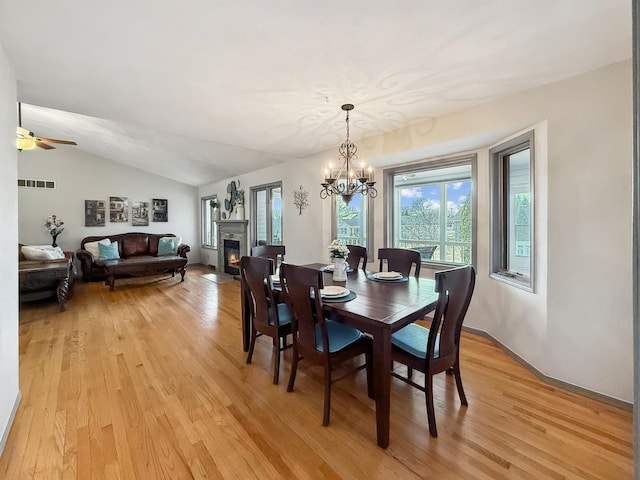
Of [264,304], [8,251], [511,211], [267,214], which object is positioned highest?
[267,214]

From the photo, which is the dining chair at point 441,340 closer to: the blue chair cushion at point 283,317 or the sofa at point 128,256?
the blue chair cushion at point 283,317

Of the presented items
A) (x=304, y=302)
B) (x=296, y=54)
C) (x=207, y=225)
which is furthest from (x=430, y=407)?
(x=207, y=225)

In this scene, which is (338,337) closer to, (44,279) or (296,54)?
(296,54)

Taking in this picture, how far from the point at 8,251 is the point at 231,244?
506 cm

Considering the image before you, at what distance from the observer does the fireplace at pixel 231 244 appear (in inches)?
252

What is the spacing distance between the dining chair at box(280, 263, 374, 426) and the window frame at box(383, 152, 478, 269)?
1.92m

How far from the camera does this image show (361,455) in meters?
1.54

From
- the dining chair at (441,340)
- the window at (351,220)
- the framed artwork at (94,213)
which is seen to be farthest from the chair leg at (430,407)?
the framed artwork at (94,213)

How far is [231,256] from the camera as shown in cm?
688

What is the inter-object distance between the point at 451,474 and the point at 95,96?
3882mm

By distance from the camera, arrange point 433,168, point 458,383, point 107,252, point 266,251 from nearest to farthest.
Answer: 1. point 458,383
2. point 266,251
3. point 433,168
4. point 107,252

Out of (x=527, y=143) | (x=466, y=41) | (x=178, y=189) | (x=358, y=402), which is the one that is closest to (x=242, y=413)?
(x=358, y=402)

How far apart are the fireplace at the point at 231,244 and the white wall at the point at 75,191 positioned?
1969 millimetres

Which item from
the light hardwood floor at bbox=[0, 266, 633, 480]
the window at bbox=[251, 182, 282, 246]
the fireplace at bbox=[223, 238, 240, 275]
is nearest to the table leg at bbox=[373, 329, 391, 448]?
the light hardwood floor at bbox=[0, 266, 633, 480]
